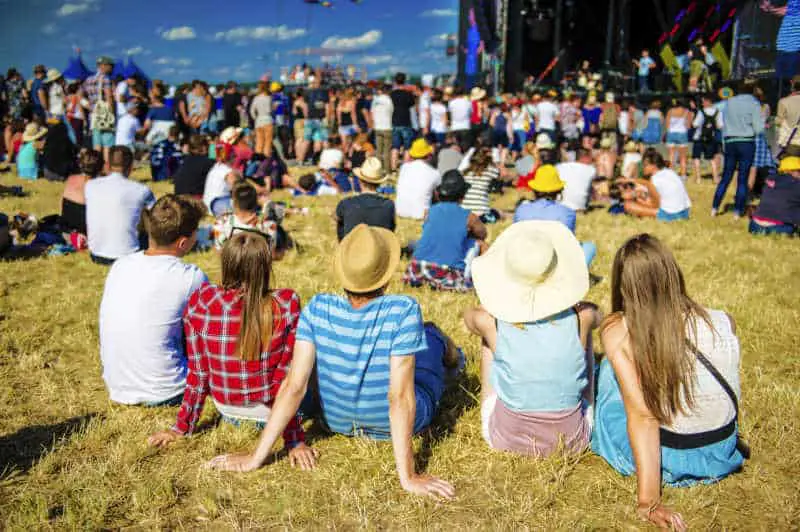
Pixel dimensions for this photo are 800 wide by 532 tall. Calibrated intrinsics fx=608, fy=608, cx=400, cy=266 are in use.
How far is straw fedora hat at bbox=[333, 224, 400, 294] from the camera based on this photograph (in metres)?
2.71

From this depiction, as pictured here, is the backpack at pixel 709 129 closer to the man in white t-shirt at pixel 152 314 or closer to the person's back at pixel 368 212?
the person's back at pixel 368 212

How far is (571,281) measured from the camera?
9.19 feet

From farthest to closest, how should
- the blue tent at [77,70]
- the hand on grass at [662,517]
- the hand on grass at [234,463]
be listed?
the blue tent at [77,70], the hand on grass at [234,463], the hand on grass at [662,517]

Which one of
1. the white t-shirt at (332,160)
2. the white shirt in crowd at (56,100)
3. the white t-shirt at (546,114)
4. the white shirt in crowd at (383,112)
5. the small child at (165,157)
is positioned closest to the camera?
the white t-shirt at (332,160)

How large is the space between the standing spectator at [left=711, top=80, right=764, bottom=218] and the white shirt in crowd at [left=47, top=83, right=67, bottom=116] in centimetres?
1302

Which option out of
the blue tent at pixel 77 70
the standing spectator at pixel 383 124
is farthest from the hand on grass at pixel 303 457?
the blue tent at pixel 77 70

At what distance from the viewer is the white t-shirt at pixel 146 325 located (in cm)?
336

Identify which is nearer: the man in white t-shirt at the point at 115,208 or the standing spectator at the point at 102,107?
the man in white t-shirt at the point at 115,208

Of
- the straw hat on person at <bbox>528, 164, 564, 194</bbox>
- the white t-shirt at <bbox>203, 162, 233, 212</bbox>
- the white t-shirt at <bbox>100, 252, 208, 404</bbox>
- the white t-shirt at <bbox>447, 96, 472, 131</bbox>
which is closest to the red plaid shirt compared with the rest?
the white t-shirt at <bbox>100, 252, 208, 404</bbox>

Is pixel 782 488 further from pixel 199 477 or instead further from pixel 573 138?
pixel 573 138

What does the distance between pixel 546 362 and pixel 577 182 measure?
6.71m

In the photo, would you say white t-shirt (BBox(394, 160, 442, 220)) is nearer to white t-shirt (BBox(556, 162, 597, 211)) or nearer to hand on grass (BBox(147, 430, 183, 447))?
white t-shirt (BBox(556, 162, 597, 211))

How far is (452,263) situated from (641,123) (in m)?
11.4

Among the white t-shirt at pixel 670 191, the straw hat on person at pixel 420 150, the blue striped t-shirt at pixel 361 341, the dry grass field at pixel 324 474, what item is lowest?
the dry grass field at pixel 324 474
